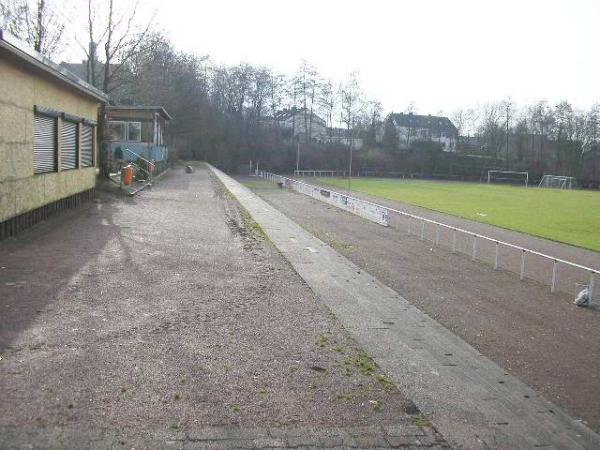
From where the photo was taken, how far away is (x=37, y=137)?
604 inches

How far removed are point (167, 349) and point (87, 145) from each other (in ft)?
57.8

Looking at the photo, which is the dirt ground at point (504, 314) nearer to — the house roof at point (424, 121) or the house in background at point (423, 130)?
the house in background at point (423, 130)

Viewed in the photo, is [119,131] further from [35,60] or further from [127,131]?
[35,60]

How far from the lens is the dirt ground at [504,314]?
731cm

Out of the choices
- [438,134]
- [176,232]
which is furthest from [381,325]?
[438,134]

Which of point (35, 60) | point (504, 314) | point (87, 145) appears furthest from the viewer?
point (87, 145)

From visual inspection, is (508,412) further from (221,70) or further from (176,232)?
(221,70)

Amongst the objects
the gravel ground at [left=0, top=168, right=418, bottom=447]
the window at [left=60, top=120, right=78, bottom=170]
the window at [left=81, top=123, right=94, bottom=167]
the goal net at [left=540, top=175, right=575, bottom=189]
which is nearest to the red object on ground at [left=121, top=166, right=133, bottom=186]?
the window at [left=81, top=123, right=94, bottom=167]

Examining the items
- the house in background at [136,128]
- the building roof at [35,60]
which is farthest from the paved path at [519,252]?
the house in background at [136,128]

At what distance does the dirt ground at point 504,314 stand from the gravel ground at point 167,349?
223 centimetres

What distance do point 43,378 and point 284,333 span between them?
298cm

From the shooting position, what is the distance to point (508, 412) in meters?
5.67

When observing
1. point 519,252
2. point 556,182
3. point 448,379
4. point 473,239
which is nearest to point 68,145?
point 473,239

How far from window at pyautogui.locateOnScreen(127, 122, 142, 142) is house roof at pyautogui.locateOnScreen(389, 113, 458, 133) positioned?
73.2m
